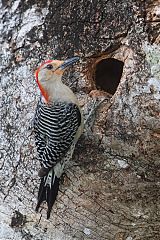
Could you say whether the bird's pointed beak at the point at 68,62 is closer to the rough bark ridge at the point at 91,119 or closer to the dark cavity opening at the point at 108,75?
the rough bark ridge at the point at 91,119

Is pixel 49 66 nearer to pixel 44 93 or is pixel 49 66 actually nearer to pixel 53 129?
pixel 44 93

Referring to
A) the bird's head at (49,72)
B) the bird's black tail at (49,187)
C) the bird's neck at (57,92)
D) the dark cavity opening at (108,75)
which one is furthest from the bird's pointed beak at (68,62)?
the bird's black tail at (49,187)

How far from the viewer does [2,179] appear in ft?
9.73

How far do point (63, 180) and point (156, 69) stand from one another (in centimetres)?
82

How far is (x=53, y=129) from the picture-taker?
282 centimetres

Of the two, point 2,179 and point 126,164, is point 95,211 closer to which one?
point 126,164

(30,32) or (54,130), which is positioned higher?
(30,32)

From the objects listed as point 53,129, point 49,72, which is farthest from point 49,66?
point 53,129

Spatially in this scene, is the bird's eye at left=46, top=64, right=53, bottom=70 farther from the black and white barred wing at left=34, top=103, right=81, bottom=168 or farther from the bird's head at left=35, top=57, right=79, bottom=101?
the black and white barred wing at left=34, top=103, right=81, bottom=168

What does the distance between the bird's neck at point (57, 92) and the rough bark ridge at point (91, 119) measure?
0.05m

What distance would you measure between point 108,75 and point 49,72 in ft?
1.71

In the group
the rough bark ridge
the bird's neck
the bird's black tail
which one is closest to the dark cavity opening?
the rough bark ridge

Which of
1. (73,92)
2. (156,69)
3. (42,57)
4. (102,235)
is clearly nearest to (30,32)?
(42,57)

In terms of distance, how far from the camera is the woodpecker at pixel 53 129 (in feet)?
8.97
